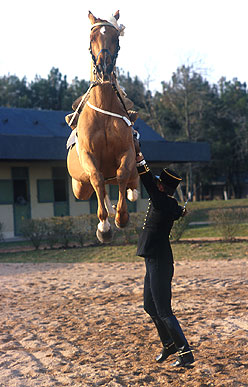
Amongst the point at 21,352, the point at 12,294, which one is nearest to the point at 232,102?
the point at 12,294

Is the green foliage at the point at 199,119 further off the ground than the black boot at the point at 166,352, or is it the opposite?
the green foliage at the point at 199,119

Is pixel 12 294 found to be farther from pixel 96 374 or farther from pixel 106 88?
pixel 106 88

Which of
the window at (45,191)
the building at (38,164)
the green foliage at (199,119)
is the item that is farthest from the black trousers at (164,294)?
the green foliage at (199,119)

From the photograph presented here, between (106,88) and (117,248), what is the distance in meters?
11.8

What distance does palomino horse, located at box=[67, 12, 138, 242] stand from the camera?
4.97 m

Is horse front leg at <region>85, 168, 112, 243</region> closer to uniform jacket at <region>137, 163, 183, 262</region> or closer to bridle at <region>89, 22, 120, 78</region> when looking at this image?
uniform jacket at <region>137, 163, 183, 262</region>

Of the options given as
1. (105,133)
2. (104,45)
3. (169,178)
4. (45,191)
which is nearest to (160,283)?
(169,178)

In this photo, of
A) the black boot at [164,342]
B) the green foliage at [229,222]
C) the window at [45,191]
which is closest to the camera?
the black boot at [164,342]

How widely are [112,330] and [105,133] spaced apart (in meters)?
3.43

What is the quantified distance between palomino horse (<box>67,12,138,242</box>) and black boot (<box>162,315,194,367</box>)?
118 centimetres

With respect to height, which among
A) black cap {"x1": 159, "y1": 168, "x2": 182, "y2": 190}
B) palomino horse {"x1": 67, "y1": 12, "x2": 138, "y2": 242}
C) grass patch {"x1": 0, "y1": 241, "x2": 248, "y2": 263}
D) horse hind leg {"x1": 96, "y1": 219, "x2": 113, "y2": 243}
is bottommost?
grass patch {"x1": 0, "y1": 241, "x2": 248, "y2": 263}

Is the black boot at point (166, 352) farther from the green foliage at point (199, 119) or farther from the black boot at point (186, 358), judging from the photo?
the green foliage at point (199, 119)

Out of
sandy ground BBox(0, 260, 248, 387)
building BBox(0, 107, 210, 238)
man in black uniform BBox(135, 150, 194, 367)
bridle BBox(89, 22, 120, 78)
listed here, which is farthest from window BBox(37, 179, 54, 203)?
bridle BBox(89, 22, 120, 78)

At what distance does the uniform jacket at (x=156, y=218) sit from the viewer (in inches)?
213
